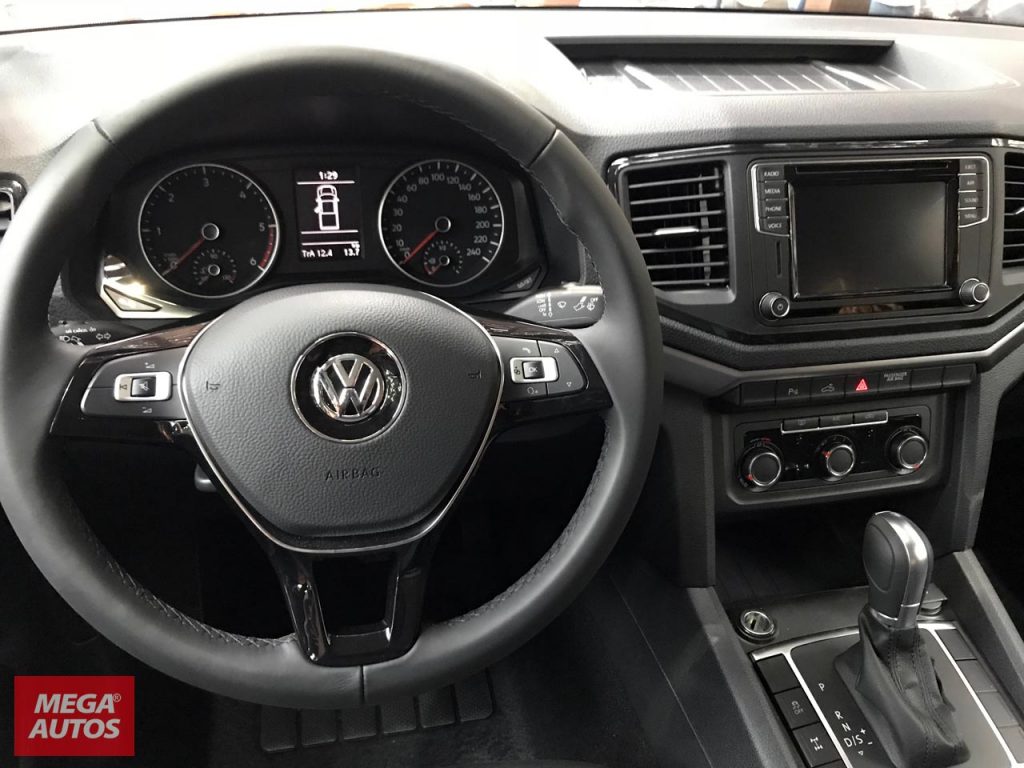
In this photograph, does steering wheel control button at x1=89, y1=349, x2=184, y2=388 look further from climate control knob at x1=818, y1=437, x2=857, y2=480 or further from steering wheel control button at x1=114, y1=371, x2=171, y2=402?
climate control knob at x1=818, y1=437, x2=857, y2=480

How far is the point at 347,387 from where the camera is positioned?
0.84 m

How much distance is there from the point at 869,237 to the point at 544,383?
61 cm

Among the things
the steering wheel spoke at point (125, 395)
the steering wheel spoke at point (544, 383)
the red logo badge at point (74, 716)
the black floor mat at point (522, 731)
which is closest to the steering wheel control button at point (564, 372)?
the steering wheel spoke at point (544, 383)

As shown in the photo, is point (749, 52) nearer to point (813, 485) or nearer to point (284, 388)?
point (813, 485)

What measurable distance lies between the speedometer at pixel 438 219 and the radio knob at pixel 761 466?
50 centimetres

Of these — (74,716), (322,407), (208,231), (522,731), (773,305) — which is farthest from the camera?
(522,731)

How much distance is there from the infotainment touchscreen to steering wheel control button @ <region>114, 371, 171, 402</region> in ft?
2.69

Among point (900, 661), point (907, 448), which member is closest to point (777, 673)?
point (900, 661)

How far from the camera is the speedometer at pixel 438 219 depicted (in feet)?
3.69

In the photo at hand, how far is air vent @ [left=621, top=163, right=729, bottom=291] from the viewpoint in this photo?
3.80 ft

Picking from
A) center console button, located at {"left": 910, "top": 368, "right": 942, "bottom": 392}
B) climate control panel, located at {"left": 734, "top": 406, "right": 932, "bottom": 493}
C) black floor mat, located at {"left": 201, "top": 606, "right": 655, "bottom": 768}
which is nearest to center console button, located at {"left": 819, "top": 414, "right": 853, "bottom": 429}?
climate control panel, located at {"left": 734, "top": 406, "right": 932, "bottom": 493}

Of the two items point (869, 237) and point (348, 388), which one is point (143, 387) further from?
point (869, 237)

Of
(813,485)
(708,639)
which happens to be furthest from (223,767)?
(813,485)

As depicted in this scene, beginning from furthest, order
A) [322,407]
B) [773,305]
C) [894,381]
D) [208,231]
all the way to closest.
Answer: [894,381] < [773,305] < [208,231] < [322,407]
